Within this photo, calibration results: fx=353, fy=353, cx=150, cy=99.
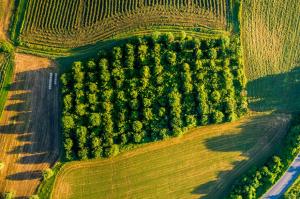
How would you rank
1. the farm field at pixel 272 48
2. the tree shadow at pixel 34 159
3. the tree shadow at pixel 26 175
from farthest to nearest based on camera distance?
the farm field at pixel 272 48, the tree shadow at pixel 34 159, the tree shadow at pixel 26 175

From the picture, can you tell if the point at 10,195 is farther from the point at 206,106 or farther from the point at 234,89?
the point at 234,89

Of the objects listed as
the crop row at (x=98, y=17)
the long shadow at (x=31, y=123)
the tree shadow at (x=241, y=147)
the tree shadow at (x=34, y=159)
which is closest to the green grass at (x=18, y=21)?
the crop row at (x=98, y=17)

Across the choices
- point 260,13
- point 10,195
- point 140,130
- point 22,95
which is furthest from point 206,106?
point 10,195

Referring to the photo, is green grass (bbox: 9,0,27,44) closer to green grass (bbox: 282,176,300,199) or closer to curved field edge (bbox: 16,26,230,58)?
curved field edge (bbox: 16,26,230,58)

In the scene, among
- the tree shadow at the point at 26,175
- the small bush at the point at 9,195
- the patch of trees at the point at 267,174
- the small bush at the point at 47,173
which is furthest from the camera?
the tree shadow at the point at 26,175

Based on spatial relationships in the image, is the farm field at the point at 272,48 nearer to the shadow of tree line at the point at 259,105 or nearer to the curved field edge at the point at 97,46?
the shadow of tree line at the point at 259,105

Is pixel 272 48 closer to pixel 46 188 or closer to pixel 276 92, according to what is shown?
pixel 276 92
